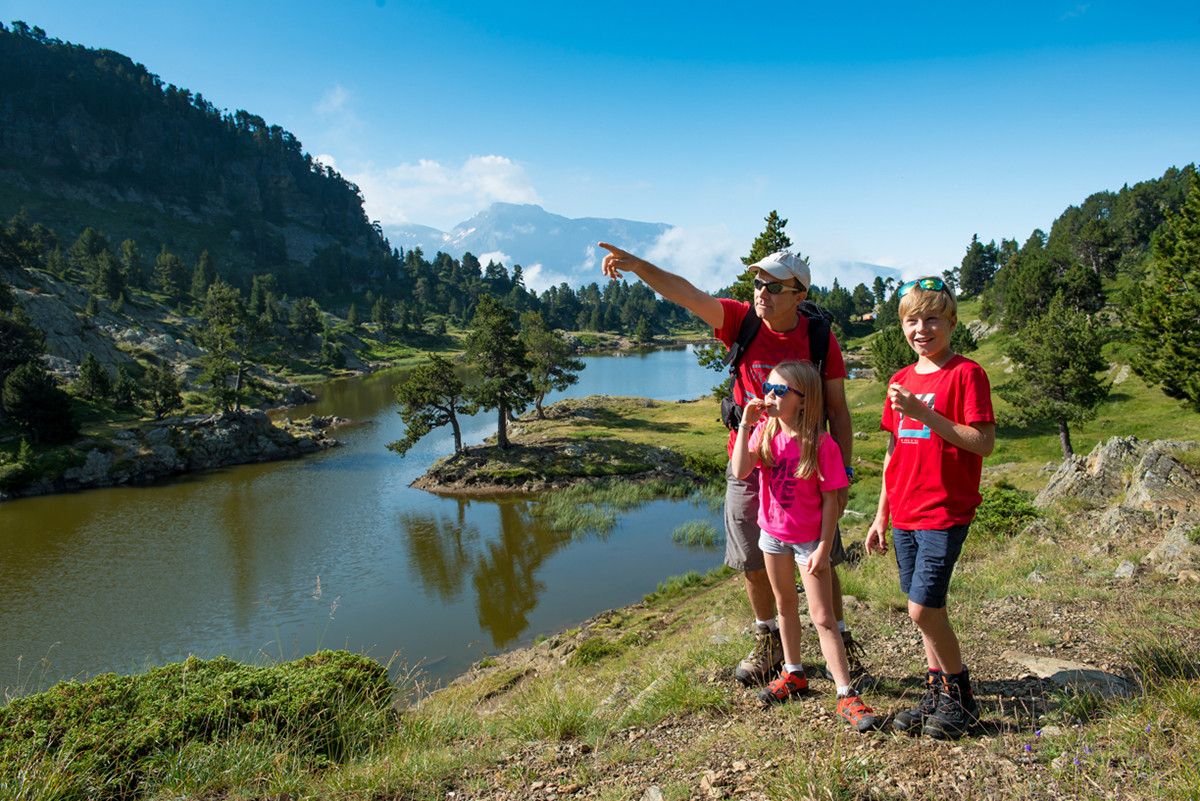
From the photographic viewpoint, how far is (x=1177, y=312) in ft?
72.0

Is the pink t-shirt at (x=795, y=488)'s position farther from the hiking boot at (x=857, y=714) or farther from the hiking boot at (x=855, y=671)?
the hiking boot at (x=857, y=714)

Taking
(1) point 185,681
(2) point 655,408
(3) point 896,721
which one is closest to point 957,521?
(3) point 896,721

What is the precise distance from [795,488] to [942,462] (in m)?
0.90

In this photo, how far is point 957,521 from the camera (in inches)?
134

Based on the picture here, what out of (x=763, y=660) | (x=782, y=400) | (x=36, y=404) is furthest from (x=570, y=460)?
(x=36, y=404)

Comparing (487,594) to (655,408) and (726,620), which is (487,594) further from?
(655,408)

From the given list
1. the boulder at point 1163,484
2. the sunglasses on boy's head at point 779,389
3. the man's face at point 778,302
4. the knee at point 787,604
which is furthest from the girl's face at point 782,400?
the boulder at point 1163,484

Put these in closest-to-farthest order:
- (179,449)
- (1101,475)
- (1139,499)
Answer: (1139,499) < (1101,475) < (179,449)

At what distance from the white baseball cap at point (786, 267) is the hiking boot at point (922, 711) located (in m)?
2.67

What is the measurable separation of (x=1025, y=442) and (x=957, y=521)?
32.1m

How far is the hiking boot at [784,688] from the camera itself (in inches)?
161

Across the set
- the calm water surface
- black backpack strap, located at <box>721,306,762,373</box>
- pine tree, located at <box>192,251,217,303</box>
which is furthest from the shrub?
pine tree, located at <box>192,251,217,303</box>

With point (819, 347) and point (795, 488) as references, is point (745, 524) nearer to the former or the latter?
point (795, 488)

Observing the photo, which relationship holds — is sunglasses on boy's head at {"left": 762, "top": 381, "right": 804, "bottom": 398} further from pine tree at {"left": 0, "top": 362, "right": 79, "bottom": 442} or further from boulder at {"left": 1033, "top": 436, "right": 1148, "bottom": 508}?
pine tree at {"left": 0, "top": 362, "right": 79, "bottom": 442}
